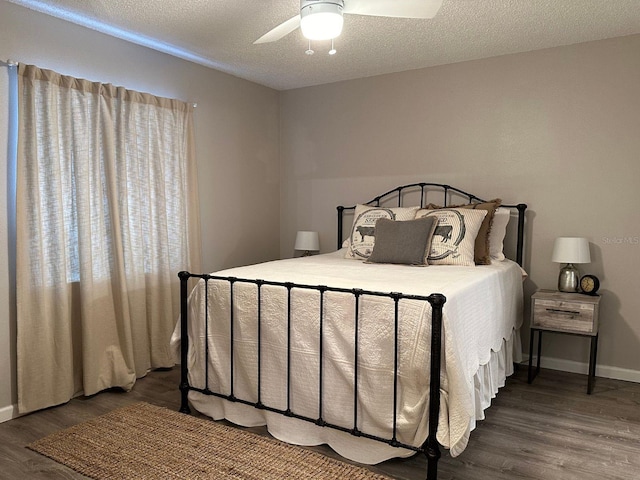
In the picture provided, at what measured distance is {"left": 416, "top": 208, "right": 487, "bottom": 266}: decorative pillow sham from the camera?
337cm

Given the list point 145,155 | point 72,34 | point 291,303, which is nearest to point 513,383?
point 291,303

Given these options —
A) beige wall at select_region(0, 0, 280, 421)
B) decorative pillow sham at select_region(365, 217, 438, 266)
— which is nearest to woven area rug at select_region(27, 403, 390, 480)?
beige wall at select_region(0, 0, 280, 421)

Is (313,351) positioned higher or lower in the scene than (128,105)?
lower

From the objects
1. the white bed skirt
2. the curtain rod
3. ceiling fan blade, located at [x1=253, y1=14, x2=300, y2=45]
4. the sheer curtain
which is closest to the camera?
the white bed skirt

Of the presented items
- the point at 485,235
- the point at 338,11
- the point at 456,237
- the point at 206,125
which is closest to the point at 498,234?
the point at 485,235

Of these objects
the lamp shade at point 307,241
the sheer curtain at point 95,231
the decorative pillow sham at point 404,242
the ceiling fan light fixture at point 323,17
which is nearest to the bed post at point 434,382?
the decorative pillow sham at point 404,242

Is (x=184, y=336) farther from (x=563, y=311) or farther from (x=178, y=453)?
(x=563, y=311)

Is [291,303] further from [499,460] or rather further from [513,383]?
[513,383]

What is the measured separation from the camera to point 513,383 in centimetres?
346

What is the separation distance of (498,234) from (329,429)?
6.56 ft

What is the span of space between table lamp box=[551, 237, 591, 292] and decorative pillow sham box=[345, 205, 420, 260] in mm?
1044

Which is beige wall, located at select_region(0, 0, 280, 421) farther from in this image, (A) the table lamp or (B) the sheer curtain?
(A) the table lamp

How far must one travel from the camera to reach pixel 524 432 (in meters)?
2.68

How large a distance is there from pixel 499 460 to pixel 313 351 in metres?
1.02
